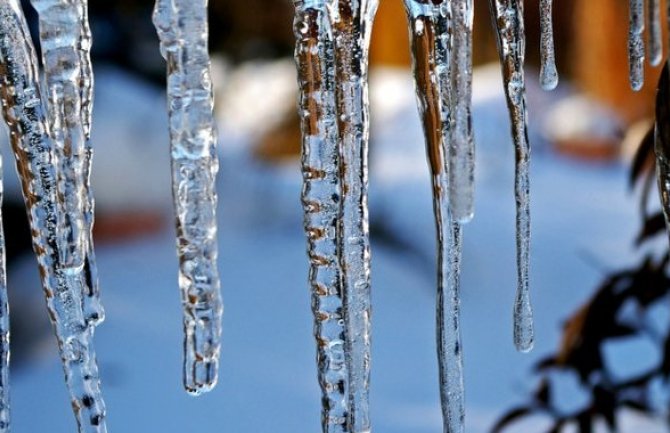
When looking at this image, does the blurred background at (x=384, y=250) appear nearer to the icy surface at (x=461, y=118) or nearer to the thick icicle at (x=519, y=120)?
the thick icicle at (x=519, y=120)

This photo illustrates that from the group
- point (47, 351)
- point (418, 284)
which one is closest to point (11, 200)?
point (47, 351)

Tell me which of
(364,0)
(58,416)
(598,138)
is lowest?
(58,416)

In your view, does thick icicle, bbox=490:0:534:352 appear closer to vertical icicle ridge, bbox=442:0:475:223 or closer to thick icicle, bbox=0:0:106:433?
vertical icicle ridge, bbox=442:0:475:223

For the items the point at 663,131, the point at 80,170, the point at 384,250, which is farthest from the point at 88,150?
the point at 384,250

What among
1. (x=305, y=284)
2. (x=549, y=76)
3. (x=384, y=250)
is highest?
(x=549, y=76)

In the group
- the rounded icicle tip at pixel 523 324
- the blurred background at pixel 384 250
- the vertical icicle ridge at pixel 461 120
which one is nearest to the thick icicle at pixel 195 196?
the vertical icicle ridge at pixel 461 120

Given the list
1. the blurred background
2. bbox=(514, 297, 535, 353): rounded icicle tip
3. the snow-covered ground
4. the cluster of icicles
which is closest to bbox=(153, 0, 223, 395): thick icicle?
the cluster of icicles

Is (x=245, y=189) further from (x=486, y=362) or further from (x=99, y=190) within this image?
(x=486, y=362)

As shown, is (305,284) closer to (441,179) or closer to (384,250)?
(384,250)

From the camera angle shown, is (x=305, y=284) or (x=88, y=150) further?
(x=305, y=284)
